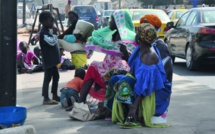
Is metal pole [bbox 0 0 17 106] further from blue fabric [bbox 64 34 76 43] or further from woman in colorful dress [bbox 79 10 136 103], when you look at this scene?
blue fabric [bbox 64 34 76 43]

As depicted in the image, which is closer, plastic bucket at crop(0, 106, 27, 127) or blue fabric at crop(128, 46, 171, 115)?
plastic bucket at crop(0, 106, 27, 127)

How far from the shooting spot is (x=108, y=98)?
7.38 m

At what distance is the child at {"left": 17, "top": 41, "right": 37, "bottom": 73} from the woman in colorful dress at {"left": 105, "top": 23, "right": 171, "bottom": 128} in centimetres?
678

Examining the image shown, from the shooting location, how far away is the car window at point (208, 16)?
1401 centimetres

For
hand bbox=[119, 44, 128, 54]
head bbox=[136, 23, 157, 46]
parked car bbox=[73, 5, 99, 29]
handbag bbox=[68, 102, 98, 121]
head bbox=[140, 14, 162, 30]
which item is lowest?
parked car bbox=[73, 5, 99, 29]

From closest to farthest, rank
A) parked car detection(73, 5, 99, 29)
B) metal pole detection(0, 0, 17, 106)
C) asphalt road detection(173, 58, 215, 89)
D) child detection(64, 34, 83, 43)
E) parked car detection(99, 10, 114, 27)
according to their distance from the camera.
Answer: metal pole detection(0, 0, 17, 106) → asphalt road detection(173, 58, 215, 89) → child detection(64, 34, 83, 43) → parked car detection(73, 5, 99, 29) → parked car detection(99, 10, 114, 27)

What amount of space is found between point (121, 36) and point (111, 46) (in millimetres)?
207

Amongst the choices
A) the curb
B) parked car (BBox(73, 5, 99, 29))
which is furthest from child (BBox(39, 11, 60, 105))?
parked car (BBox(73, 5, 99, 29))

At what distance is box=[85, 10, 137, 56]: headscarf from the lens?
789 centimetres

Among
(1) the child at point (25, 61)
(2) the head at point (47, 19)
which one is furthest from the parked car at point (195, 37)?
(2) the head at point (47, 19)

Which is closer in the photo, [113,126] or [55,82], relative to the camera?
[113,126]

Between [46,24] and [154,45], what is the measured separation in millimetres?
2312

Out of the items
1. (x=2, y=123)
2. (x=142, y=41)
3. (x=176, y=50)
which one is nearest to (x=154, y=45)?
(x=142, y=41)

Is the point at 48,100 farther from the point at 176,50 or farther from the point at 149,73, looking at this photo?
the point at 176,50
